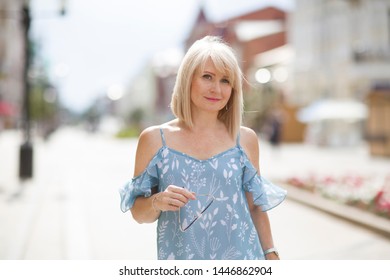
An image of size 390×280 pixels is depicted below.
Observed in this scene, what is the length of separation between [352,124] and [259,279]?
28447 mm

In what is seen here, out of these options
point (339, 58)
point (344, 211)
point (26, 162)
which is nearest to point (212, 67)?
point (344, 211)

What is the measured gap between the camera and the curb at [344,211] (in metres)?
7.03

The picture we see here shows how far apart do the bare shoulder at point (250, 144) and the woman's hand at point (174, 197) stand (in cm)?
32

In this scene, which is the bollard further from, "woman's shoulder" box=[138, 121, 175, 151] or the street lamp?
"woman's shoulder" box=[138, 121, 175, 151]

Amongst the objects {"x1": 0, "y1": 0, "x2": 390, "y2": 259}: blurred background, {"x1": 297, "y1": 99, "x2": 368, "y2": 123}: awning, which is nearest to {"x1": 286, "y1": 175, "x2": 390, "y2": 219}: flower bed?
{"x1": 0, "y1": 0, "x2": 390, "y2": 259}: blurred background

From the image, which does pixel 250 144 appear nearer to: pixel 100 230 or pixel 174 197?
pixel 174 197

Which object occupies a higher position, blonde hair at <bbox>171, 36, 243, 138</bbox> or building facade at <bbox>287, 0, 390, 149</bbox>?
building facade at <bbox>287, 0, 390, 149</bbox>

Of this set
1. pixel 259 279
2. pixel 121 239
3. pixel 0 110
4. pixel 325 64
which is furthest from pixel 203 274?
pixel 0 110

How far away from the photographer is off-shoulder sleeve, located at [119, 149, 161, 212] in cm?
228

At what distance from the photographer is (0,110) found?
124 feet

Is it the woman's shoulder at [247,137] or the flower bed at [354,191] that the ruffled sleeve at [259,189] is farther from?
the flower bed at [354,191]

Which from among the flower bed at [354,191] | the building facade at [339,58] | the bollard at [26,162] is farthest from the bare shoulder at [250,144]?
the building facade at [339,58]

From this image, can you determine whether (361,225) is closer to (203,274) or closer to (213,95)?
(203,274)

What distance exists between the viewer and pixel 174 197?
214 cm
